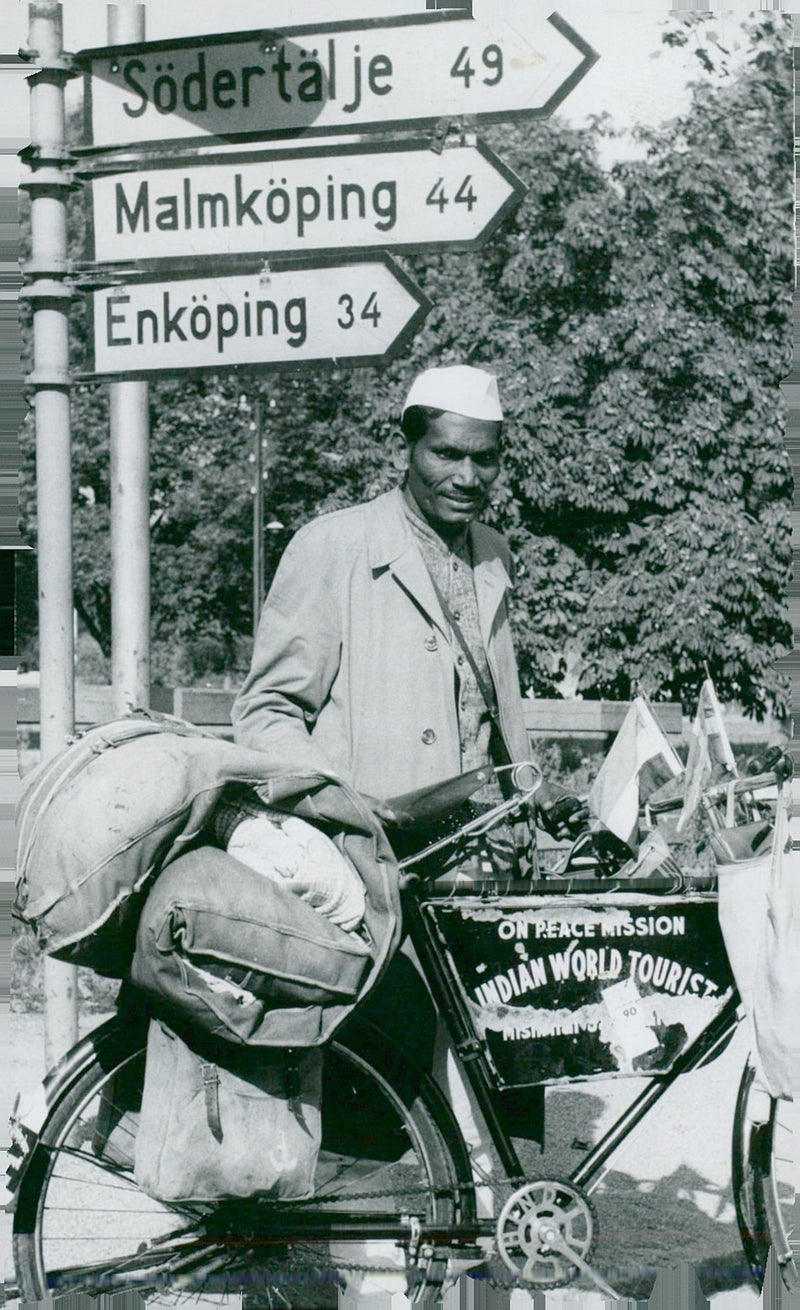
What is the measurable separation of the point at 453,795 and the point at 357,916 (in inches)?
13.7

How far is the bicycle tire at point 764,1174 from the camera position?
3535mm

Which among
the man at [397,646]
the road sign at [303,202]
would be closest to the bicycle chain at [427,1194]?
the man at [397,646]

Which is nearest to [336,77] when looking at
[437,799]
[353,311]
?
[353,311]

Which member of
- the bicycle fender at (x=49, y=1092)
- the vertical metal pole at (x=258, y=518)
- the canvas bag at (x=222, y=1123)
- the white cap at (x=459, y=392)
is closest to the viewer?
the canvas bag at (x=222, y=1123)

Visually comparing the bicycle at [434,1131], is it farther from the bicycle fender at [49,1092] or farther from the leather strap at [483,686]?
the leather strap at [483,686]

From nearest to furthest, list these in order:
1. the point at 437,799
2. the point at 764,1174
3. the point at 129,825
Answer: the point at 129,825, the point at 437,799, the point at 764,1174

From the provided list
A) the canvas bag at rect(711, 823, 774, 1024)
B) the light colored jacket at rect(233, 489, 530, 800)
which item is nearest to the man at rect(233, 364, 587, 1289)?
the light colored jacket at rect(233, 489, 530, 800)

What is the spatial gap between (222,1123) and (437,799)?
0.80m

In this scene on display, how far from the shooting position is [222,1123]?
3061 millimetres

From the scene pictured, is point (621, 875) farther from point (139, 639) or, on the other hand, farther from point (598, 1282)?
point (139, 639)

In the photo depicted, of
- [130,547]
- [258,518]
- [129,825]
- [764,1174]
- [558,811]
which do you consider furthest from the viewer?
[258,518]

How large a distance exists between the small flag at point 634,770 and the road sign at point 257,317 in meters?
1.07

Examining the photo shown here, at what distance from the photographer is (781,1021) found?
11.0ft

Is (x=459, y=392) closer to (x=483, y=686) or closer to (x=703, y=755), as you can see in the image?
(x=483, y=686)
